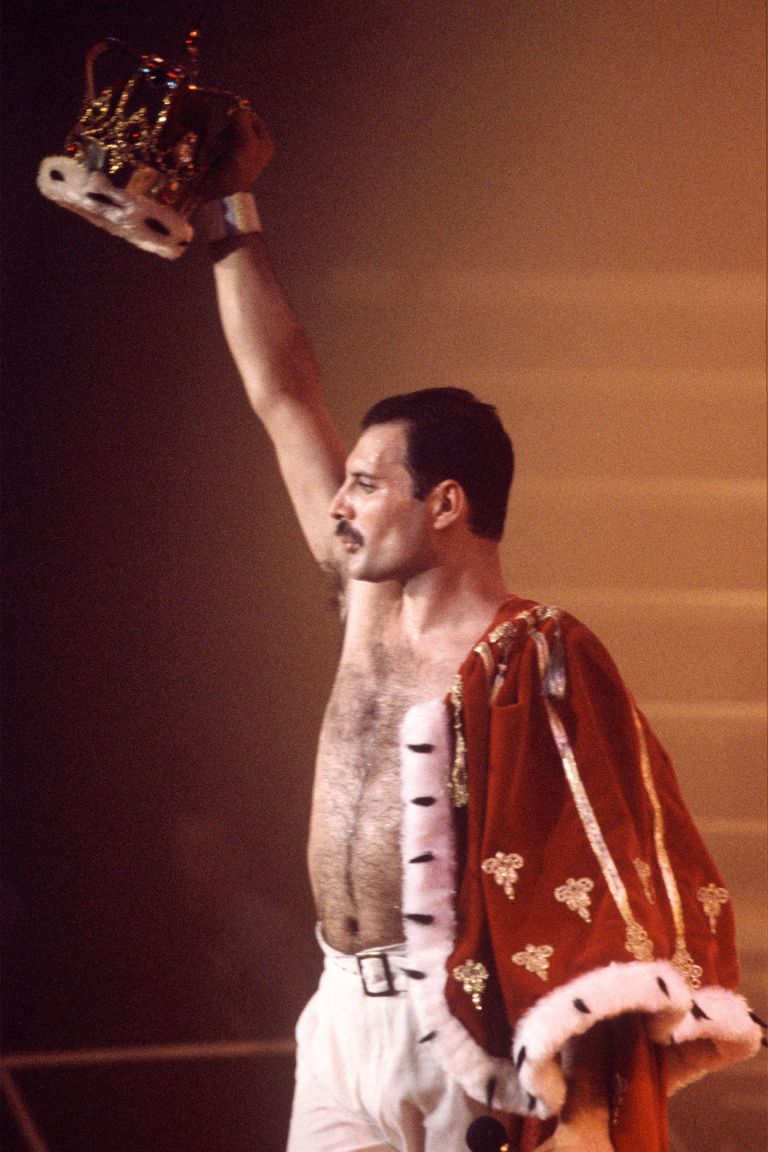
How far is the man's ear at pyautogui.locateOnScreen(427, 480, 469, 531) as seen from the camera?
7.23 ft

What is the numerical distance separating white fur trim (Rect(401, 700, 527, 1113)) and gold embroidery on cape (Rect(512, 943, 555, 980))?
0.13 m

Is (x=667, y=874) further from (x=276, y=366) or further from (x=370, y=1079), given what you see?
(x=276, y=366)

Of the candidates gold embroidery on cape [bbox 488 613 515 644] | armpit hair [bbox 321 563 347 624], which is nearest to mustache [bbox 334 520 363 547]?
armpit hair [bbox 321 563 347 624]

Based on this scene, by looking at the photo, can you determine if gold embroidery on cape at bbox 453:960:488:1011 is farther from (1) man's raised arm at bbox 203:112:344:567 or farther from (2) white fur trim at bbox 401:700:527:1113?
(1) man's raised arm at bbox 203:112:344:567

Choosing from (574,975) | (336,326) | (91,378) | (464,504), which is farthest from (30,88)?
(574,975)

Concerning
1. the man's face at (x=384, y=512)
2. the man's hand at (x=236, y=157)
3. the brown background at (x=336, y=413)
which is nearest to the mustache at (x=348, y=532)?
the man's face at (x=384, y=512)

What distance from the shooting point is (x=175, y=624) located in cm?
271

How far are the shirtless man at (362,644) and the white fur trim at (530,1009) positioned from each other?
14 cm

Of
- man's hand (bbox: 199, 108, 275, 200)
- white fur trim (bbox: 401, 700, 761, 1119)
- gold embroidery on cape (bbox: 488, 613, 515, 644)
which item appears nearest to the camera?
white fur trim (bbox: 401, 700, 761, 1119)

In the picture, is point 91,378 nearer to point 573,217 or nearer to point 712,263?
point 573,217

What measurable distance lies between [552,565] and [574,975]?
45.5 inches

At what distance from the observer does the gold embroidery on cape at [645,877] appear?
179cm

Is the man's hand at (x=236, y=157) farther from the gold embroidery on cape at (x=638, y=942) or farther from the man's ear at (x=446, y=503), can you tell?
the gold embroidery on cape at (x=638, y=942)

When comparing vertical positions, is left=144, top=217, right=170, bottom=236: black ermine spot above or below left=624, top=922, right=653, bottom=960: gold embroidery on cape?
above
